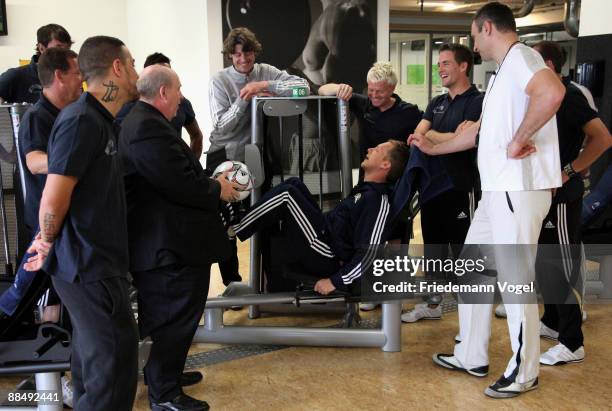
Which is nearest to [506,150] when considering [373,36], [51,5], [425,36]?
[373,36]

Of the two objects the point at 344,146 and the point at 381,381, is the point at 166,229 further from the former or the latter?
the point at 344,146

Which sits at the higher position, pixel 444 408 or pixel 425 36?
pixel 425 36

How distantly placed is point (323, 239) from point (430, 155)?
2.42 feet

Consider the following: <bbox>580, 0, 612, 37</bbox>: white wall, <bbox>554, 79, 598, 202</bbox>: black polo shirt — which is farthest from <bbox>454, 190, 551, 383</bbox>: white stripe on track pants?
<bbox>580, 0, 612, 37</bbox>: white wall

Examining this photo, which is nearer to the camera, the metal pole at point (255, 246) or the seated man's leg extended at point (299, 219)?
the seated man's leg extended at point (299, 219)

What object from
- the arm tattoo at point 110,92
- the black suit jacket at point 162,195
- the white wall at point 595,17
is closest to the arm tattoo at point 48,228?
the arm tattoo at point 110,92

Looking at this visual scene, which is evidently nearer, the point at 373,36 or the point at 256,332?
the point at 256,332

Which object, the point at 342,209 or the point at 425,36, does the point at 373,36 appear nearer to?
the point at 425,36

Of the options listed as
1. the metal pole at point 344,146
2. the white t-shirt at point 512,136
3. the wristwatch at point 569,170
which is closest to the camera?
the white t-shirt at point 512,136

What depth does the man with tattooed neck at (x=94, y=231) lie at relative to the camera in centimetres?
197

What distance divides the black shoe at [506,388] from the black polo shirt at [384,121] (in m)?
1.65

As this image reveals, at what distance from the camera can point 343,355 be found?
3.37m

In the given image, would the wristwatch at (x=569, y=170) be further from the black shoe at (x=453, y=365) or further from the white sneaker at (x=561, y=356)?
the black shoe at (x=453, y=365)

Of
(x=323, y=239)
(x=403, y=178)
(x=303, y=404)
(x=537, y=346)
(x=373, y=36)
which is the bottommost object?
(x=303, y=404)
